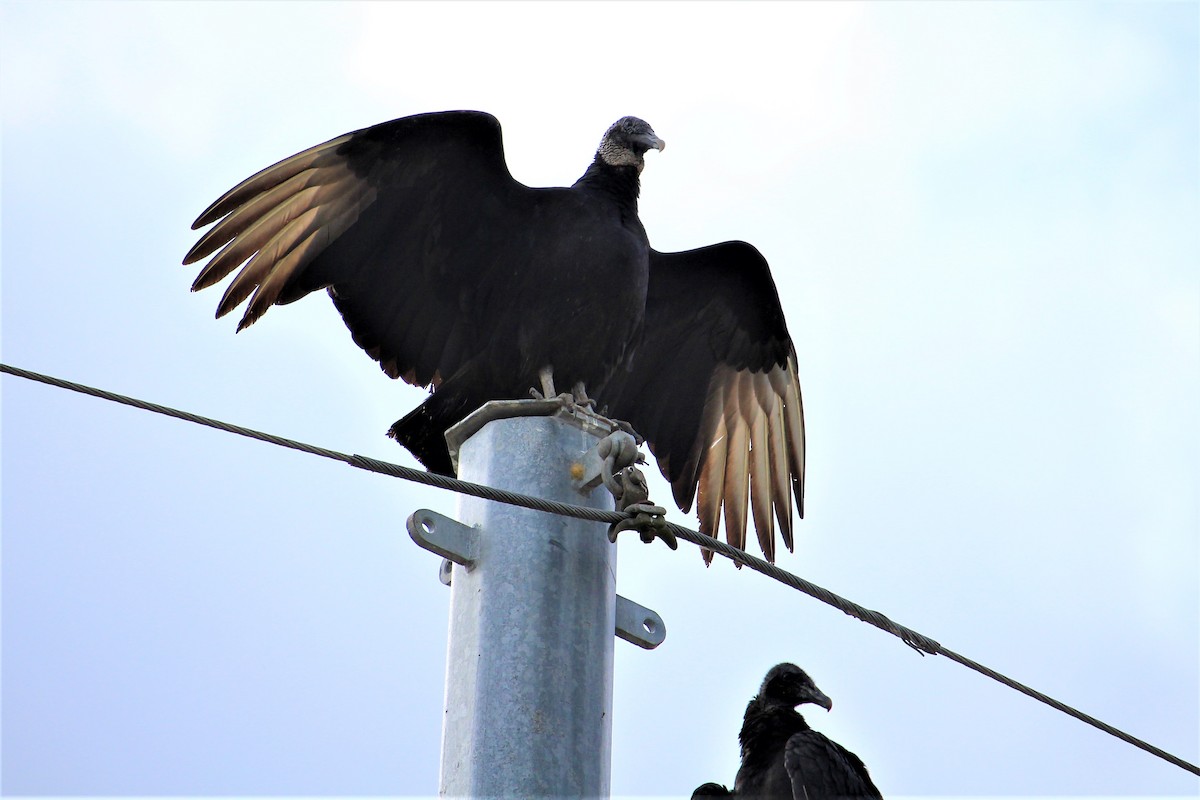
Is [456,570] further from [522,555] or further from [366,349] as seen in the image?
[366,349]

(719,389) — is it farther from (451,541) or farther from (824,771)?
(451,541)

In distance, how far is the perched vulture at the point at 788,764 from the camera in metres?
4.32

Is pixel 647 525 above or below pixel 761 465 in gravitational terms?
below

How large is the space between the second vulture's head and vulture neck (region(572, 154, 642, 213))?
163 cm

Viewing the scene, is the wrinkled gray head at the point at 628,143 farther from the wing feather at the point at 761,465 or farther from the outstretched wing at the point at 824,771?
the outstretched wing at the point at 824,771

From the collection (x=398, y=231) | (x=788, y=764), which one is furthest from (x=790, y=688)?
(x=398, y=231)

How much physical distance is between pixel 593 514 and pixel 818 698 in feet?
7.39

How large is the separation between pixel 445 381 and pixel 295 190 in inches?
30.4

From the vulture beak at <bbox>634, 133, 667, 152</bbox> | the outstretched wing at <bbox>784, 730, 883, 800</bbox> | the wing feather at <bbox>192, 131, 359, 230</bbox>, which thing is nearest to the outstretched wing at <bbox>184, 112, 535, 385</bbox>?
the wing feather at <bbox>192, 131, 359, 230</bbox>

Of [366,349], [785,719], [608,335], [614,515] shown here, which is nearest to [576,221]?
[608,335]

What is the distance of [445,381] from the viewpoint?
508cm

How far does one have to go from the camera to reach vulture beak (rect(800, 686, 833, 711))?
16.6 ft

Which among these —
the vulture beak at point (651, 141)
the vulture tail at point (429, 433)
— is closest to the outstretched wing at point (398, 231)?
the vulture tail at point (429, 433)

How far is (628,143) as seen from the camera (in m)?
5.56
